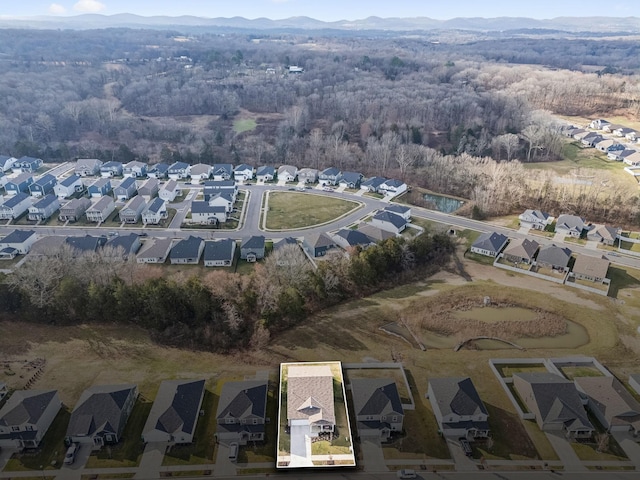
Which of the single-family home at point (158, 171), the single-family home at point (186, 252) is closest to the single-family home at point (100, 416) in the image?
the single-family home at point (186, 252)

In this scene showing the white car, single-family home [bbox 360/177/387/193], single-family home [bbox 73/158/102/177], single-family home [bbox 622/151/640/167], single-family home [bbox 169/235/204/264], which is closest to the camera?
the white car

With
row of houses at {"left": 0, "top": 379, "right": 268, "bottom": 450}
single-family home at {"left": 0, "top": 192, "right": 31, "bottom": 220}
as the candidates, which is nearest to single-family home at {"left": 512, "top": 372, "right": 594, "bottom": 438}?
row of houses at {"left": 0, "top": 379, "right": 268, "bottom": 450}

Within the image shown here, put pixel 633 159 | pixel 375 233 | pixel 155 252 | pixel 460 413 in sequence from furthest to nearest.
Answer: pixel 633 159 < pixel 375 233 < pixel 155 252 < pixel 460 413

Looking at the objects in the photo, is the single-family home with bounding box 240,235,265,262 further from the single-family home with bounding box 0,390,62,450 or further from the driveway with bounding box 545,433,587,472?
the driveway with bounding box 545,433,587,472

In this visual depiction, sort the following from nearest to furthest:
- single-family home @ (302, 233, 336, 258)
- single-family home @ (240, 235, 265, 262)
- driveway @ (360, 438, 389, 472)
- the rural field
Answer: driveway @ (360, 438, 389, 472) → the rural field → single-family home @ (240, 235, 265, 262) → single-family home @ (302, 233, 336, 258)

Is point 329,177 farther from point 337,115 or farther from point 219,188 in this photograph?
point 337,115

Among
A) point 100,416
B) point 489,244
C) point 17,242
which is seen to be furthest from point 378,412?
point 17,242
